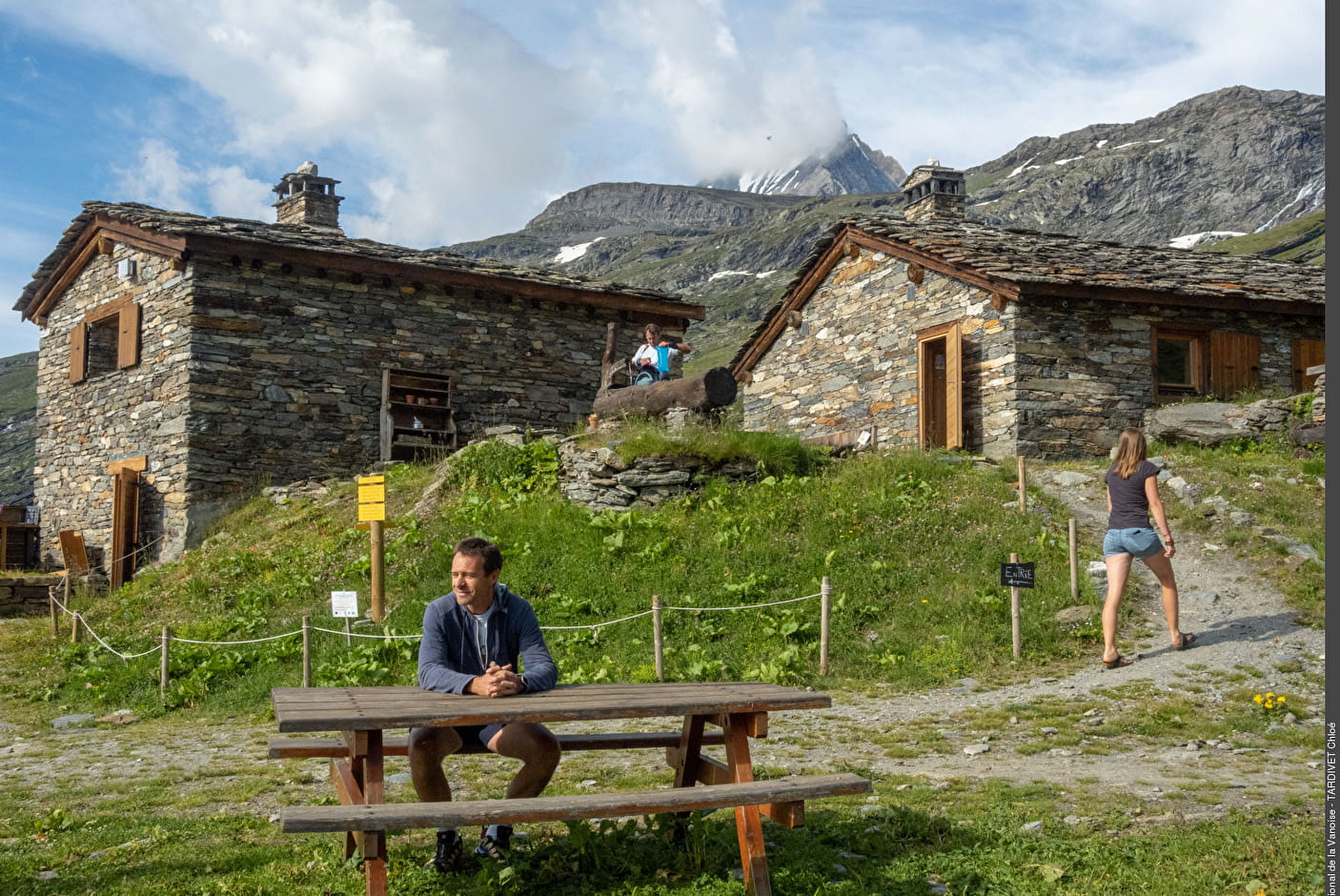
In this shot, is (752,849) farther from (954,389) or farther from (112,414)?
(112,414)

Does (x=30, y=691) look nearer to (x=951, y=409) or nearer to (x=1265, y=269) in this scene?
(x=951, y=409)

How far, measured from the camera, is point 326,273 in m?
17.2

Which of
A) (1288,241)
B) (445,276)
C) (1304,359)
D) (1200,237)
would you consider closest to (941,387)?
(1304,359)

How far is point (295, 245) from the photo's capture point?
16.6m

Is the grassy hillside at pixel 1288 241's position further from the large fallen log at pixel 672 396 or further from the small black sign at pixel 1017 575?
the small black sign at pixel 1017 575

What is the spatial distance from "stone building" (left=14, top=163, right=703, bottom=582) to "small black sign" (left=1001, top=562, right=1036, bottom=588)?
10760mm

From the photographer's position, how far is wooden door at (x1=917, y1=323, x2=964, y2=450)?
54.5ft

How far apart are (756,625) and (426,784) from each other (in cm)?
610

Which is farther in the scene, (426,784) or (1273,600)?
(1273,600)

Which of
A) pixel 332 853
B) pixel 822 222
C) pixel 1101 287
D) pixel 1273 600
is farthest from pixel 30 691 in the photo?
pixel 822 222

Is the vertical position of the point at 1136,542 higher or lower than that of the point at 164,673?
higher

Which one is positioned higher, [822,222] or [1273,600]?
[822,222]

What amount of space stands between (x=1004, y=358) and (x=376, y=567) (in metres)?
10.00

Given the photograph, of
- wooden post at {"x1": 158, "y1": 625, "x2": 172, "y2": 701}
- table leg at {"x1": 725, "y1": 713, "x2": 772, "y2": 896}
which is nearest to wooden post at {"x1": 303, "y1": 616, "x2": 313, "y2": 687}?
wooden post at {"x1": 158, "y1": 625, "x2": 172, "y2": 701}
